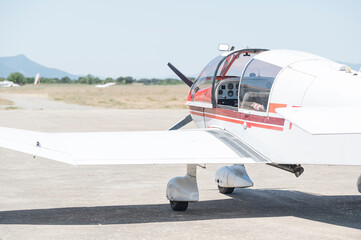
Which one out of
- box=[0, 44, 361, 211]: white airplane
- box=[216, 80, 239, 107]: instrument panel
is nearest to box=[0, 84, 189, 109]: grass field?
box=[216, 80, 239, 107]: instrument panel

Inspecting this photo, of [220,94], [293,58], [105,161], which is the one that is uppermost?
[293,58]

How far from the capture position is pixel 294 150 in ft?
23.8

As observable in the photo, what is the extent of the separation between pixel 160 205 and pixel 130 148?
6.10 ft

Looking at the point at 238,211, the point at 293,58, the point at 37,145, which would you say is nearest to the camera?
the point at 37,145

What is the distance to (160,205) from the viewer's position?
30.0 ft

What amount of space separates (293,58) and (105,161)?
121 inches

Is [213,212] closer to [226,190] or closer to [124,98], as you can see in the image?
[226,190]

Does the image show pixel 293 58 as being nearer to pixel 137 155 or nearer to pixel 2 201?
pixel 137 155

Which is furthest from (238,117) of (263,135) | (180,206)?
(180,206)

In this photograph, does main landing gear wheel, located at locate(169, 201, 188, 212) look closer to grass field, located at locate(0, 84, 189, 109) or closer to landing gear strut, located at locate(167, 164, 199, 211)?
landing gear strut, located at locate(167, 164, 199, 211)

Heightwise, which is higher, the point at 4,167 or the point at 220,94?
the point at 220,94

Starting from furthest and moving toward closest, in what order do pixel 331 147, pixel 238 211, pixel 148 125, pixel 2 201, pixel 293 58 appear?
pixel 148 125, pixel 2 201, pixel 238 211, pixel 293 58, pixel 331 147

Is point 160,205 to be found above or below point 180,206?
below

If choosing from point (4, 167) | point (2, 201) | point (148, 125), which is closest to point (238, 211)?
point (2, 201)
